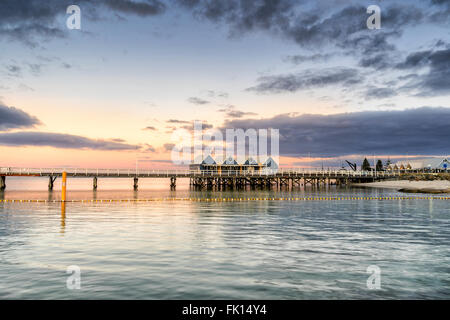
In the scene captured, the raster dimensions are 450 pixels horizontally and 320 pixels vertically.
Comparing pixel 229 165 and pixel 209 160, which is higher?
pixel 209 160

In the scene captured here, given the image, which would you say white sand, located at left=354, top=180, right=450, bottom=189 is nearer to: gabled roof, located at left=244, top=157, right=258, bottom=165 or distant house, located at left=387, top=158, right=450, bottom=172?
gabled roof, located at left=244, top=157, right=258, bottom=165

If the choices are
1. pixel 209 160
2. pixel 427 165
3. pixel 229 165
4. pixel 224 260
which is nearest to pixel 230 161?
pixel 229 165

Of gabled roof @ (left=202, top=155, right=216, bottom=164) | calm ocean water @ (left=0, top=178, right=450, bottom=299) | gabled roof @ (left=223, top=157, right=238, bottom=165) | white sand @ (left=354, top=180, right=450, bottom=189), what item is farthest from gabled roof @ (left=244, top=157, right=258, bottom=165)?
calm ocean water @ (left=0, top=178, right=450, bottom=299)

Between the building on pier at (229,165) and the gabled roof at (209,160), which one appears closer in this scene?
the building on pier at (229,165)

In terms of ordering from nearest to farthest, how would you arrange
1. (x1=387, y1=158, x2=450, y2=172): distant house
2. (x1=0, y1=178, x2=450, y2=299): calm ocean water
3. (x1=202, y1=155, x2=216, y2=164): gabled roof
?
(x1=0, y1=178, x2=450, y2=299): calm ocean water
(x1=202, y1=155, x2=216, y2=164): gabled roof
(x1=387, y1=158, x2=450, y2=172): distant house

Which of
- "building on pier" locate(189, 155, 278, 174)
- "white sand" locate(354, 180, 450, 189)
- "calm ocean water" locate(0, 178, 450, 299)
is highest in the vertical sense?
"building on pier" locate(189, 155, 278, 174)

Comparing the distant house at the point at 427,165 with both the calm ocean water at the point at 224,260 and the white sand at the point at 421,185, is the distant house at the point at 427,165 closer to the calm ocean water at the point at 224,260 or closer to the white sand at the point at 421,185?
the white sand at the point at 421,185

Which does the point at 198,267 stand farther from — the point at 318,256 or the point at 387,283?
the point at 387,283

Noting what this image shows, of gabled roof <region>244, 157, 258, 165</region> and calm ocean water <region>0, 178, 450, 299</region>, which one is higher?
gabled roof <region>244, 157, 258, 165</region>

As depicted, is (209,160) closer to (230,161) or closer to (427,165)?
(230,161)

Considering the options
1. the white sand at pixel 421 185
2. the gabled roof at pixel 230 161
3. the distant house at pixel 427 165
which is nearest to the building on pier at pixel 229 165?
the gabled roof at pixel 230 161
